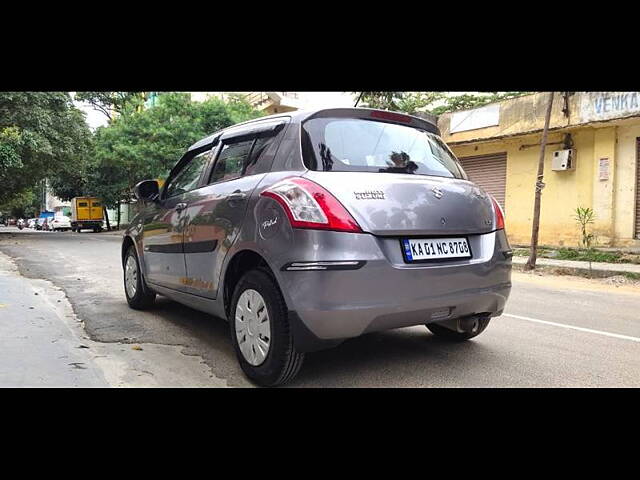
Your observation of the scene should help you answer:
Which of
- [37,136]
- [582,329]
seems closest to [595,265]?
[582,329]

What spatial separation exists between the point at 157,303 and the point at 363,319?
352 centimetres

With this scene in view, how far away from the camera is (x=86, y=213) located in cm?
3575

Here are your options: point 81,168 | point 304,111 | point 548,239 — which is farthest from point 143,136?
point 304,111

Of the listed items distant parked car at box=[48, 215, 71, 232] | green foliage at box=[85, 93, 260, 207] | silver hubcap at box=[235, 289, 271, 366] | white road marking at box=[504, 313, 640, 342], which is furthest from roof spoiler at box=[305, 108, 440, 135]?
distant parked car at box=[48, 215, 71, 232]

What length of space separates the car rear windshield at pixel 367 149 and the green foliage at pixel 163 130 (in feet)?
65.4

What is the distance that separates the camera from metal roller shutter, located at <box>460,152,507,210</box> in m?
16.2

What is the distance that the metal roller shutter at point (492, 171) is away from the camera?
53.2 feet

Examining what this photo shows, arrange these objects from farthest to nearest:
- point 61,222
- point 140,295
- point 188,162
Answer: point 61,222 → point 140,295 → point 188,162

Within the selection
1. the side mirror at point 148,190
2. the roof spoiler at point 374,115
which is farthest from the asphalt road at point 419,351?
the roof spoiler at point 374,115

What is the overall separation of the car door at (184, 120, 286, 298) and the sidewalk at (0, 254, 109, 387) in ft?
3.13

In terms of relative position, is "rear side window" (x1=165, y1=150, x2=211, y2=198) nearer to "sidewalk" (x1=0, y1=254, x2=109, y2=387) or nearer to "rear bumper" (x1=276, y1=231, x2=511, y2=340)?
"sidewalk" (x1=0, y1=254, x2=109, y2=387)

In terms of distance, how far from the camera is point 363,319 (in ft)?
9.41

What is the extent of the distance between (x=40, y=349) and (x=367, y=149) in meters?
2.88

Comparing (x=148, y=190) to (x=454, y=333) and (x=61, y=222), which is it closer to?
(x=454, y=333)
